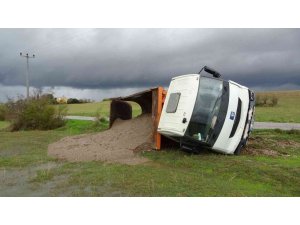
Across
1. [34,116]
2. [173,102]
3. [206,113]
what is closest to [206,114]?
[206,113]

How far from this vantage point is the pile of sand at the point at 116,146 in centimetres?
1268

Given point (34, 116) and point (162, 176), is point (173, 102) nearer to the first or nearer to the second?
point (162, 176)

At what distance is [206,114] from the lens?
39.7 ft

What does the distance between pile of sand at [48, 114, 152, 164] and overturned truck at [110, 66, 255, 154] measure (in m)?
1.03

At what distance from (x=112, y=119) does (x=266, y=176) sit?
39.4 feet

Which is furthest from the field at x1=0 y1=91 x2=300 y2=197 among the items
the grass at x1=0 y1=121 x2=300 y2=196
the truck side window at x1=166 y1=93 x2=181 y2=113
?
the truck side window at x1=166 y1=93 x2=181 y2=113

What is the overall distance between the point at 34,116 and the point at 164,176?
20.6m

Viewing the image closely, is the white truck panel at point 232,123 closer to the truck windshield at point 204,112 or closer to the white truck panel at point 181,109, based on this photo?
the truck windshield at point 204,112

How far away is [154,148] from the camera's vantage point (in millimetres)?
13656

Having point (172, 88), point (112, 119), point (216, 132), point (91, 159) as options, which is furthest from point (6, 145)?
point (216, 132)

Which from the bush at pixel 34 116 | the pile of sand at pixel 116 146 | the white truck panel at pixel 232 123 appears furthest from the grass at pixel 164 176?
the bush at pixel 34 116

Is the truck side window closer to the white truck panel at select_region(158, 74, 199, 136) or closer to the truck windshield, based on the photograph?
the white truck panel at select_region(158, 74, 199, 136)

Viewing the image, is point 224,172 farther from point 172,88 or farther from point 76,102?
point 76,102

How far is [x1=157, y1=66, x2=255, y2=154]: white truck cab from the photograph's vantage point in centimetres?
1205
